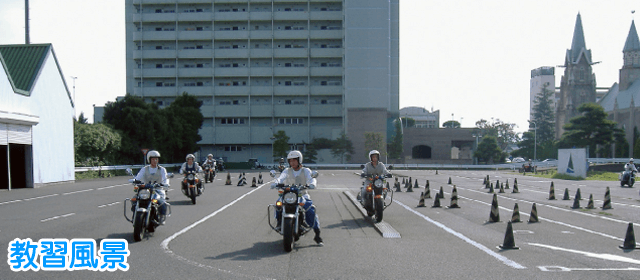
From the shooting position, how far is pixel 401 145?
82.9 meters

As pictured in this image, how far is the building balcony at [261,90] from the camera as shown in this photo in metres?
84.8

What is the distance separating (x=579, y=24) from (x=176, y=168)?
101m

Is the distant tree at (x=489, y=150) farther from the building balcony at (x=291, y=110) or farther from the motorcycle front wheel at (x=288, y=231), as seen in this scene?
the motorcycle front wheel at (x=288, y=231)

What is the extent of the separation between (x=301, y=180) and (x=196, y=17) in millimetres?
80744

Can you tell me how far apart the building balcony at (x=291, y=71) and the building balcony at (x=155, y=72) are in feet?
55.4

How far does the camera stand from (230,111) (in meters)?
85.2

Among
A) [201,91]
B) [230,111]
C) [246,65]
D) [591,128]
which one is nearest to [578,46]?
[591,128]

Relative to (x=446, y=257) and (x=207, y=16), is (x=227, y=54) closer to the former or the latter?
(x=207, y=16)

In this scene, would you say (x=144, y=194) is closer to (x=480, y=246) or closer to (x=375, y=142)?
(x=480, y=246)

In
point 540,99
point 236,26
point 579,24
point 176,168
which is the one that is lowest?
point 176,168

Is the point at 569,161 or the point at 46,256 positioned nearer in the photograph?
the point at 46,256

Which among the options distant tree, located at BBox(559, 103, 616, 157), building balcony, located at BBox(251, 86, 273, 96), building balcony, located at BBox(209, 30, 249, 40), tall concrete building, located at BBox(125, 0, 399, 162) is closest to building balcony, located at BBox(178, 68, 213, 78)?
tall concrete building, located at BBox(125, 0, 399, 162)

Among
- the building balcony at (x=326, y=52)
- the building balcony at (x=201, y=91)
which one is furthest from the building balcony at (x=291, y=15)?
the building balcony at (x=201, y=91)

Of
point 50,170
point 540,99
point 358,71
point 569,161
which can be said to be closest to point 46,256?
point 50,170
